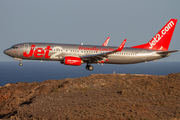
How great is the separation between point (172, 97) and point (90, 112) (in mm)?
13105

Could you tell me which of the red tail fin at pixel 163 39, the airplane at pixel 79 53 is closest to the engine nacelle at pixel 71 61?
the airplane at pixel 79 53

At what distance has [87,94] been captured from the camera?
2650cm

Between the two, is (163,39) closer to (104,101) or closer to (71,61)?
(71,61)

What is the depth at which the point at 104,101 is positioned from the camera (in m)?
22.8

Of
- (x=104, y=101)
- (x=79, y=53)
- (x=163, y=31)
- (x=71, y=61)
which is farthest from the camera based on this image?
(x=163, y=31)

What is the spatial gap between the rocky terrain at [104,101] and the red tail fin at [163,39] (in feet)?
23.4

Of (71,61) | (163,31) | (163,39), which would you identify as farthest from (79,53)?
(163,31)

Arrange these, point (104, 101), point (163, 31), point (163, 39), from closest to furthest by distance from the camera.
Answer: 1. point (104, 101)
2. point (163, 39)
3. point (163, 31)

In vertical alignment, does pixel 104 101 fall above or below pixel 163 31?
below

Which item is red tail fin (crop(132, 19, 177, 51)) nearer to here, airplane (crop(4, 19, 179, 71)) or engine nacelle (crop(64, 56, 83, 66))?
airplane (crop(4, 19, 179, 71))

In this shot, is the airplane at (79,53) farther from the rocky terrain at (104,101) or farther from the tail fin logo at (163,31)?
the rocky terrain at (104,101)

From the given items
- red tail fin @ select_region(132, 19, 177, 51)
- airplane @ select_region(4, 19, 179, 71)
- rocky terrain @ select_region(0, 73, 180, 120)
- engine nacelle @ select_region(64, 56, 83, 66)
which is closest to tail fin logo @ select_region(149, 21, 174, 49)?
red tail fin @ select_region(132, 19, 177, 51)

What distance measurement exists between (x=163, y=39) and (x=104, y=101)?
25.0 metres

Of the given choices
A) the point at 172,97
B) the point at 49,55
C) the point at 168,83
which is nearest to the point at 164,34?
the point at 168,83
